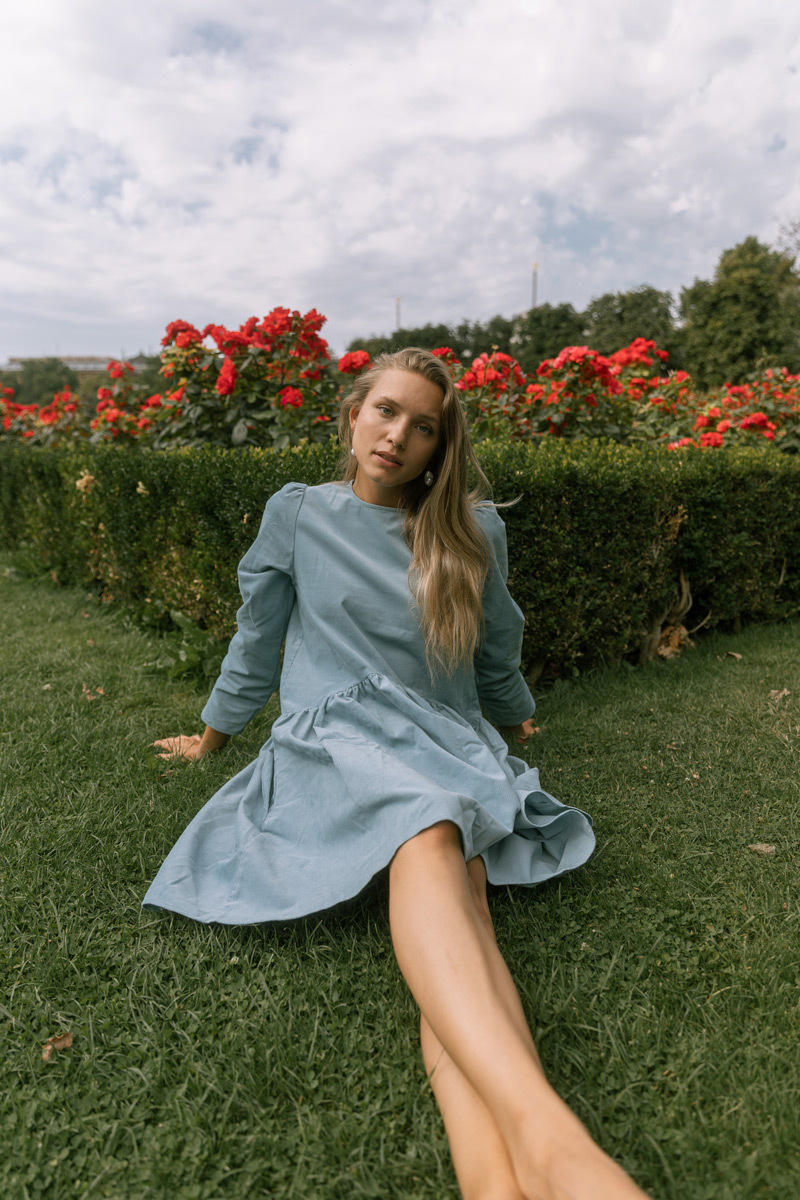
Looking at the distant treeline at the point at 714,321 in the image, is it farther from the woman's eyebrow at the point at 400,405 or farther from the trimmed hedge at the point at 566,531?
the woman's eyebrow at the point at 400,405

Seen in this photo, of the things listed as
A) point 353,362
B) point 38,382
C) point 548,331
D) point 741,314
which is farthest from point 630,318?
point 38,382

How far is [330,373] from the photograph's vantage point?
17.4 ft

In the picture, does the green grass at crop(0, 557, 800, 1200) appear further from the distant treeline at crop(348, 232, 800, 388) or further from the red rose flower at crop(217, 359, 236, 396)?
the distant treeline at crop(348, 232, 800, 388)

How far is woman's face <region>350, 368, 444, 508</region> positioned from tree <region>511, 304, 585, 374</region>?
49738mm

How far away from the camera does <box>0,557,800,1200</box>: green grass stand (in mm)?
1437

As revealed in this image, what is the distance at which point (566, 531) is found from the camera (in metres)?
3.87

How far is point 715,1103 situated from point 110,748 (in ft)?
7.71

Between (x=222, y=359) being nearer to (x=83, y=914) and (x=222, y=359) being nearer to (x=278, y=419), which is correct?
(x=278, y=419)

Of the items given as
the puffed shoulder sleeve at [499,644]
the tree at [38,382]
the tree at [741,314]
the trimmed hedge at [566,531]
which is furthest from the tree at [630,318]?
the tree at [38,382]

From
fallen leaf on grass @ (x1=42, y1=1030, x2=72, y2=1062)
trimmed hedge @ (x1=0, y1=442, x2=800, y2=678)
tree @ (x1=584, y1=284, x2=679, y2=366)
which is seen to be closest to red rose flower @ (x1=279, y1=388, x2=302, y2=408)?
trimmed hedge @ (x1=0, y1=442, x2=800, y2=678)

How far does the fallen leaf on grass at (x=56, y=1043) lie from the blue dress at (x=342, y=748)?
1.19ft

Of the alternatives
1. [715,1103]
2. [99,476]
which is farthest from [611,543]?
[99,476]

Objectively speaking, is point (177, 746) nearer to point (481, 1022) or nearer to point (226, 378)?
point (481, 1022)

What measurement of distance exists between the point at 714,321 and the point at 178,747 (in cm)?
4023
